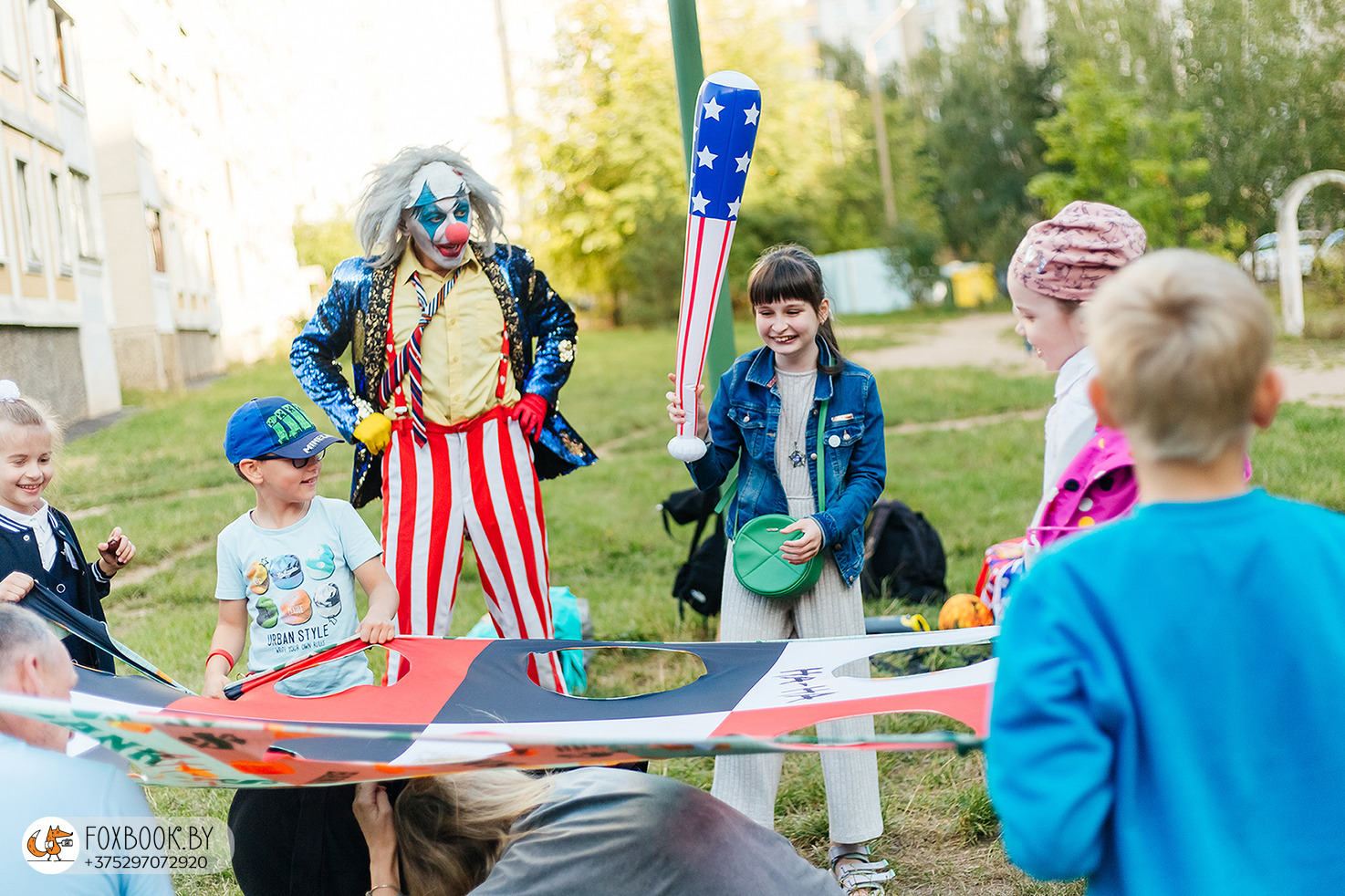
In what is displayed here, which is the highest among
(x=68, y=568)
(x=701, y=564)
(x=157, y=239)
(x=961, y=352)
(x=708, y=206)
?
(x=157, y=239)

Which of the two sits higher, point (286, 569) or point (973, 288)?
point (973, 288)

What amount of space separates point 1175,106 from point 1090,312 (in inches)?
872

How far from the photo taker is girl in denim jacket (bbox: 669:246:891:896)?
276 cm

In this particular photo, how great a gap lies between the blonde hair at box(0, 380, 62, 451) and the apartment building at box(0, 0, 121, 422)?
201 inches

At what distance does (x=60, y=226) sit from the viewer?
30.6ft

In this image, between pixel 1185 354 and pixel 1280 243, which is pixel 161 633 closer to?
pixel 1185 354

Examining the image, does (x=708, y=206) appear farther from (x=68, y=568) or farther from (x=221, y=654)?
(x=68, y=568)

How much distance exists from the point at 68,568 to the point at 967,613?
233cm

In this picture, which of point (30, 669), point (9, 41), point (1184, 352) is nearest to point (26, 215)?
point (9, 41)

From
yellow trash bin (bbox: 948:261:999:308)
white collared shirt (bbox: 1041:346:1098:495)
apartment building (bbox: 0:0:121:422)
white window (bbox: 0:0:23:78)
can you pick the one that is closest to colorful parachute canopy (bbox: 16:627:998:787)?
white collared shirt (bbox: 1041:346:1098:495)

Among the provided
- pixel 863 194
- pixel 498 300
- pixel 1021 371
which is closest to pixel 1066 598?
pixel 498 300

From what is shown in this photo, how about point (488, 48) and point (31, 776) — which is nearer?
point (31, 776)

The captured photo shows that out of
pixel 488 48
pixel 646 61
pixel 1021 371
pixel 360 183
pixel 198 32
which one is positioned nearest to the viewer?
pixel 360 183

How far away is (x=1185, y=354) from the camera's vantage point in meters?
1.20
